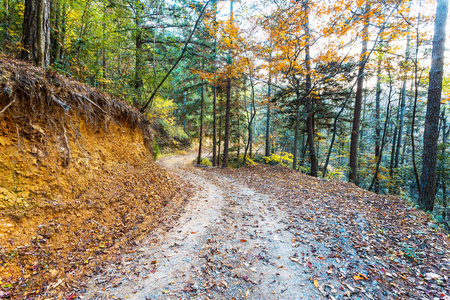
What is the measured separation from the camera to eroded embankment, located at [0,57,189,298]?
2660mm

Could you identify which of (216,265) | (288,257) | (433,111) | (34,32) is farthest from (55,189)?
(433,111)

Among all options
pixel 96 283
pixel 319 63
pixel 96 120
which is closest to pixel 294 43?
pixel 319 63

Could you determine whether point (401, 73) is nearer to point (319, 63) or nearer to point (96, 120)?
point (319, 63)

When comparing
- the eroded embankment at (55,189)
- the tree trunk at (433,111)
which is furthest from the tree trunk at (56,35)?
the tree trunk at (433,111)

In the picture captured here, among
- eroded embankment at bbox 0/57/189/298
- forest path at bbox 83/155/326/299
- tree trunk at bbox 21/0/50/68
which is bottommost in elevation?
forest path at bbox 83/155/326/299

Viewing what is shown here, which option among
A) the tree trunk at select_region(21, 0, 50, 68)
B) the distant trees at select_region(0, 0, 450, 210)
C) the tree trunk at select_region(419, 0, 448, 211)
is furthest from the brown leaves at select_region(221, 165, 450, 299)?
the tree trunk at select_region(21, 0, 50, 68)

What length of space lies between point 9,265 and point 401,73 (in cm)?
1631

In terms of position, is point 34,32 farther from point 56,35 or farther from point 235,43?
point 235,43

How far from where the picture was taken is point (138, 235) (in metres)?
4.09

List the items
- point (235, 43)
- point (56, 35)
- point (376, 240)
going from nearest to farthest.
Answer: point (376, 240) < point (56, 35) < point (235, 43)

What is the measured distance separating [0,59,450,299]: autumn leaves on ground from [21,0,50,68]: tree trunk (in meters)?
0.88

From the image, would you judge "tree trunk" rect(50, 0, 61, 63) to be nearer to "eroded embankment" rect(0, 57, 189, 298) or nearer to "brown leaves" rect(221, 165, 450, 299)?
"eroded embankment" rect(0, 57, 189, 298)

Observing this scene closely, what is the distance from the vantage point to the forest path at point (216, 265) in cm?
262

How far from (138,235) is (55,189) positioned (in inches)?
75.4
